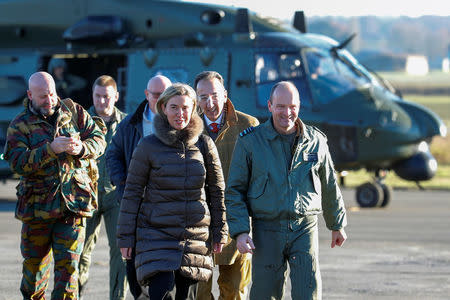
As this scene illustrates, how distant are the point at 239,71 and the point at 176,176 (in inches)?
372

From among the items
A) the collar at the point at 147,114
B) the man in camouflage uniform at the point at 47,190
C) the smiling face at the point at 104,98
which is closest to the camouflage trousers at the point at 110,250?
the smiling face at the point at 104,98

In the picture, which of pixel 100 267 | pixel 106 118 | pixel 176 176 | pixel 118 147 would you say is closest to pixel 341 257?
pixel 100 267

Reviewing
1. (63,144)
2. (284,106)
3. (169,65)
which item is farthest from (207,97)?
(169,65)

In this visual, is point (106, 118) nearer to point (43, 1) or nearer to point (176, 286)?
point (176, 286)

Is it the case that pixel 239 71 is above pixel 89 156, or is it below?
above

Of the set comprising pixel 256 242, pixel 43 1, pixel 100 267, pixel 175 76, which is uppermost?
pixel 43 1

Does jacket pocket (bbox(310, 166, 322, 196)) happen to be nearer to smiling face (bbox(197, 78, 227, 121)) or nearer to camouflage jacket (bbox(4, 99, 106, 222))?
smiling face (bbox(197, 78, 227, 121))

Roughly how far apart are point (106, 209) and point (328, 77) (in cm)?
792

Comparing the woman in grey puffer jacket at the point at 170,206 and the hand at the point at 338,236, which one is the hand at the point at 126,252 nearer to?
the woman in grey puffer jacket at the point at 170,206

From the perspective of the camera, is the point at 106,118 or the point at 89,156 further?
the point at 106,118

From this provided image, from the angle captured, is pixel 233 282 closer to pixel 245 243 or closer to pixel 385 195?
pixel 245 243

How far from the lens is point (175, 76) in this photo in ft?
52.2

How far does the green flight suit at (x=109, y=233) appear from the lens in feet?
26.3

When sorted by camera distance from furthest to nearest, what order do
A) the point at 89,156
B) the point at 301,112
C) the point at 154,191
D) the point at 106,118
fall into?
1. the point at 301,112
2. the point at 106,118
3. the point at 89,156
4. the point at 154,191
